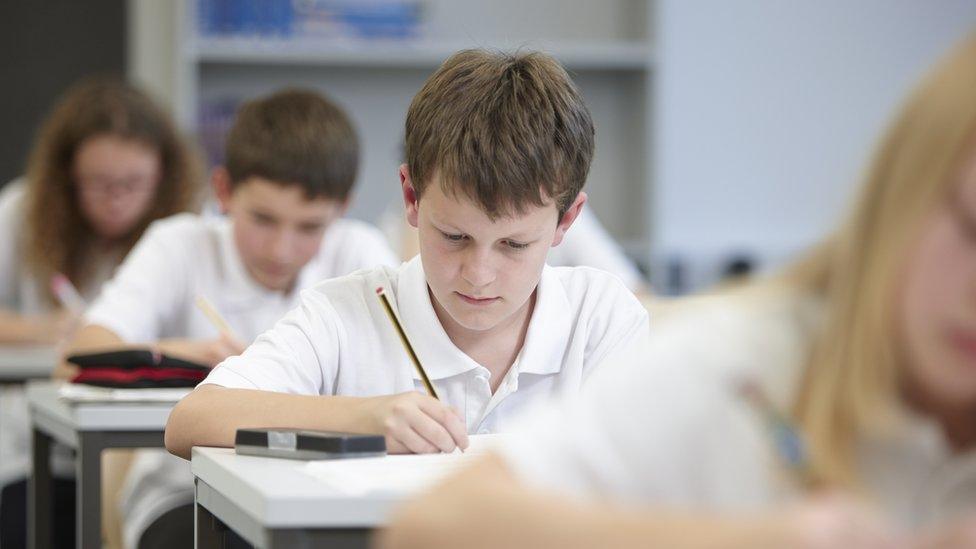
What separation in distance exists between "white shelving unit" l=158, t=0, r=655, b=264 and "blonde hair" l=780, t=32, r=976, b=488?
3.90 metres

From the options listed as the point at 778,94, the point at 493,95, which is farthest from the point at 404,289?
the point at 778,94

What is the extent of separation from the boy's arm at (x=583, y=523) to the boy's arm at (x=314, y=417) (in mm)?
545

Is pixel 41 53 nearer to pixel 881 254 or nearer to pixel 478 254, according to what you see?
pixel 478 254

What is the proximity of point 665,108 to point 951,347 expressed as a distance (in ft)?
14.1

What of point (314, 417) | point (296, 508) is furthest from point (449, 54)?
point (296, 508)

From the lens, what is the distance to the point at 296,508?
1.12m

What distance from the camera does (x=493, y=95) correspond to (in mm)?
1688

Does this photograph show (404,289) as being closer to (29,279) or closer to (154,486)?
(154,486)

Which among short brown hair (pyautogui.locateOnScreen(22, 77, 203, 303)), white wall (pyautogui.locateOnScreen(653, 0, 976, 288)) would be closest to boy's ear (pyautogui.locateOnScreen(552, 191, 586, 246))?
short brown hair (pyautogui.locateOnScreen(22, 77, 203, 303))

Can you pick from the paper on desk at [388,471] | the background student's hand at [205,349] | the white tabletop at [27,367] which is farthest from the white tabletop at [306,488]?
the white tabletop at [27,367]

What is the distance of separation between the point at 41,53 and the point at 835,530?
14.7 feet

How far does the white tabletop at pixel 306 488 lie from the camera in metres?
1.13

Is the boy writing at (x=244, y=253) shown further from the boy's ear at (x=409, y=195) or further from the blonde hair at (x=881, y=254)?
the blonde hair at (x=881, y=254)

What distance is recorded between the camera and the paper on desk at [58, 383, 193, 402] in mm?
1995
